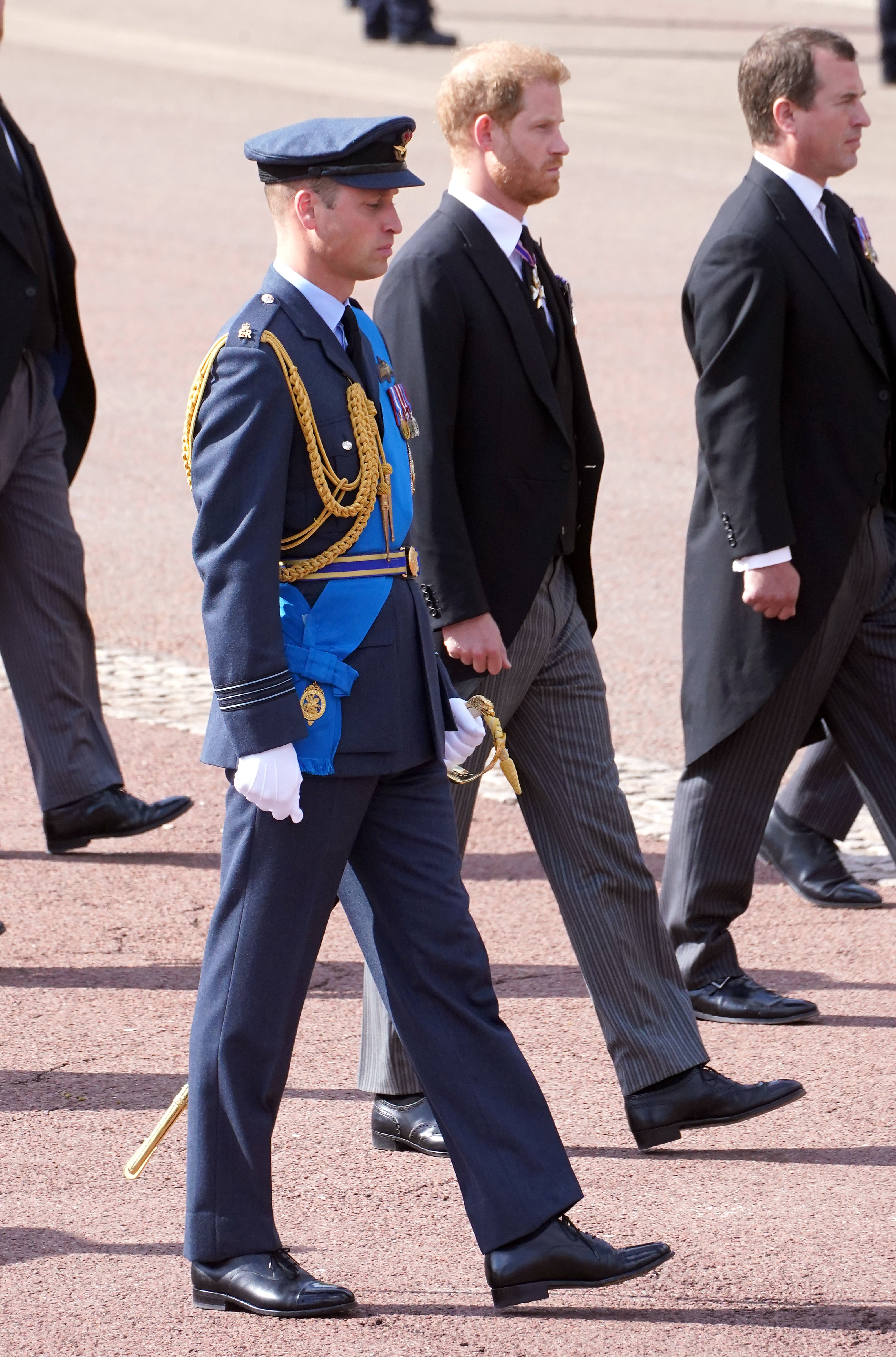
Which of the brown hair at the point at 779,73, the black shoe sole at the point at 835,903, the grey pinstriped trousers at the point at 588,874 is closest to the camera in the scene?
the grey pinstriped trousers at the point at 588,874

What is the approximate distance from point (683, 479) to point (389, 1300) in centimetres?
626

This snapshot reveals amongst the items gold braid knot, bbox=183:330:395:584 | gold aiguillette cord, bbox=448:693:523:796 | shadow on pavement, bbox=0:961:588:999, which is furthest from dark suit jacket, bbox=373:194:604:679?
shadow on pavement, bbox=0:961:588:999

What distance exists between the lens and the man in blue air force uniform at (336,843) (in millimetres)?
3605

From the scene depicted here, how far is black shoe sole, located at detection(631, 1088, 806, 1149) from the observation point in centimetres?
431

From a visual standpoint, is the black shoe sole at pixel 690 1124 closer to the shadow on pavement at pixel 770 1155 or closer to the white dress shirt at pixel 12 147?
the shadow on pavement at pixel 770 1155

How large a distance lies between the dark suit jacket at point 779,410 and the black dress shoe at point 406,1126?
1.10m

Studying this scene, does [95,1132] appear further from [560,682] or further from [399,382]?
[399,382]

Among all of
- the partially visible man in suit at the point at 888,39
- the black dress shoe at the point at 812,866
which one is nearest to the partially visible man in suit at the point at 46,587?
the black dress shoe at the point at 812,866

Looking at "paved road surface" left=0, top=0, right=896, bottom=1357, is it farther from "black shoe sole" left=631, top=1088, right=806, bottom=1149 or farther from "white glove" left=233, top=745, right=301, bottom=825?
"white glove" left=233, top=745, right=301, bottom=825

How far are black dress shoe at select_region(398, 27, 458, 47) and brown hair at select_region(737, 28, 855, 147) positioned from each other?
16379mm

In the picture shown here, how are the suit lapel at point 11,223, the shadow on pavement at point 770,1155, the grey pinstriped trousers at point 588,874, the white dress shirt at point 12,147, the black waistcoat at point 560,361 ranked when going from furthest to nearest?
the white dress shirt at point 12,147, the suit lapel at point 11,223, the black waistcoat at point 560,361, the grey pinstriped trousers at point 588,874, the shadow on pavement at point 770,1155

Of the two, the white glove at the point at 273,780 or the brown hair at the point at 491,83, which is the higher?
the brown hair at the point at 491,83

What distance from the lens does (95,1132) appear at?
4.37 metres

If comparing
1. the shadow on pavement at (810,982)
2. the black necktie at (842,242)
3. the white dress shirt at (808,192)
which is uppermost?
the white dress shirt at (808,192)
